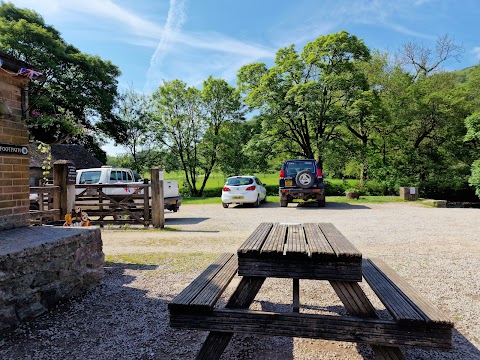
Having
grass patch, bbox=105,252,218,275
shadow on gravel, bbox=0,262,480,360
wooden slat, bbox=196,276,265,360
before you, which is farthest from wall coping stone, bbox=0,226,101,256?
wooden slat, bbox=196,276,265,360

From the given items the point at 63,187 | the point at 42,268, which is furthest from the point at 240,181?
the point at 42,268

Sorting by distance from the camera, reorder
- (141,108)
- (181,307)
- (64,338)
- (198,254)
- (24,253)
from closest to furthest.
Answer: (181,307) < (64,338) < (24,253) < (198,254) < (141,108)

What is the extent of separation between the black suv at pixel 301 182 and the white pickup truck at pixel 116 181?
4.87 metres

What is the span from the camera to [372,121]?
75.2ft

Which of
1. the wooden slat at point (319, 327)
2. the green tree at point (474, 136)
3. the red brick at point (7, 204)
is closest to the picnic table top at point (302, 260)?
the wooden slat at point (319, 327)

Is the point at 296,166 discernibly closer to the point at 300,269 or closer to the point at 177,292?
the point at 177,292

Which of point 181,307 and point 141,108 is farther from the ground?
point 141,108

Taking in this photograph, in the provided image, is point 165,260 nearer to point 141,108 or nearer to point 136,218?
point 136,218

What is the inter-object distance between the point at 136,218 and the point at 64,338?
7.19 m

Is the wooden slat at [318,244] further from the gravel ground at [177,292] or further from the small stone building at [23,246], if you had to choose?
the small stone building at [23,246]

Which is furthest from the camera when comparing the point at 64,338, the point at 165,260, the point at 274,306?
the point at 165,260

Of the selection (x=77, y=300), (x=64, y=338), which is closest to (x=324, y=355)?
(x=64, y=338)

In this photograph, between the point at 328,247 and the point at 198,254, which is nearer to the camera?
the point at 328,247

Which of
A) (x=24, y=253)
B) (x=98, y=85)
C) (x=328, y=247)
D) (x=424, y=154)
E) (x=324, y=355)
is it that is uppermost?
(x=98, y=85)
